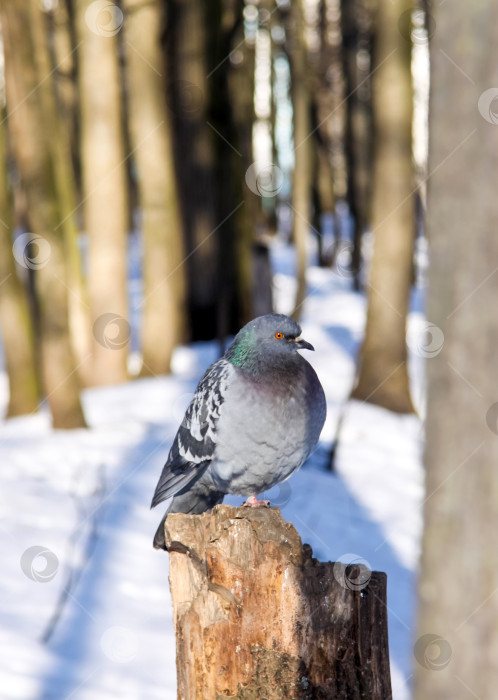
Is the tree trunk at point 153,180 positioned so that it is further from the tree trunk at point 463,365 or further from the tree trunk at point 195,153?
the tree trunk at point 463,365

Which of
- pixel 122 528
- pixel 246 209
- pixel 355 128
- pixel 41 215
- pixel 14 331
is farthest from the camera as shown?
pixel 355 128

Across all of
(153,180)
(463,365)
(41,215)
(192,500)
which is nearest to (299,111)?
(153,180)

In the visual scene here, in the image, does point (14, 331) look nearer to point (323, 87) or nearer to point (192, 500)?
point (192, 500)

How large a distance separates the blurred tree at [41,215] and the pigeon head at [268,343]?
515 cm

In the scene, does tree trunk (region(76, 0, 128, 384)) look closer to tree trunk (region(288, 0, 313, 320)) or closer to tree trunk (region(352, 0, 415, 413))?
tree trunk (region(352, 0, 415, 413))

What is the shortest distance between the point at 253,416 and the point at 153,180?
7254 millimetres

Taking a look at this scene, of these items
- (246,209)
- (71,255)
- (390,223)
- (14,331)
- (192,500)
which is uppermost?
(192,500)

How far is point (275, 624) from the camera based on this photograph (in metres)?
2.53

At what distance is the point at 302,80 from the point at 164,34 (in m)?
4.56

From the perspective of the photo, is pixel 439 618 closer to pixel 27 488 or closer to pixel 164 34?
pixel 27 488

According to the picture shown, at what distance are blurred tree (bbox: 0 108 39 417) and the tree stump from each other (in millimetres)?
6608

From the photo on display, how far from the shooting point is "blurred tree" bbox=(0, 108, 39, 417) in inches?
340

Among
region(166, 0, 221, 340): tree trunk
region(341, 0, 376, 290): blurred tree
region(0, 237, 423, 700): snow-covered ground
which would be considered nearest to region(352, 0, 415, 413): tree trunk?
region(0, 237, 423, 700): snow-covered ground

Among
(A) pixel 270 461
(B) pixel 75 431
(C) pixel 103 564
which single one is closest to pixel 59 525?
(C) pixel 103 564
